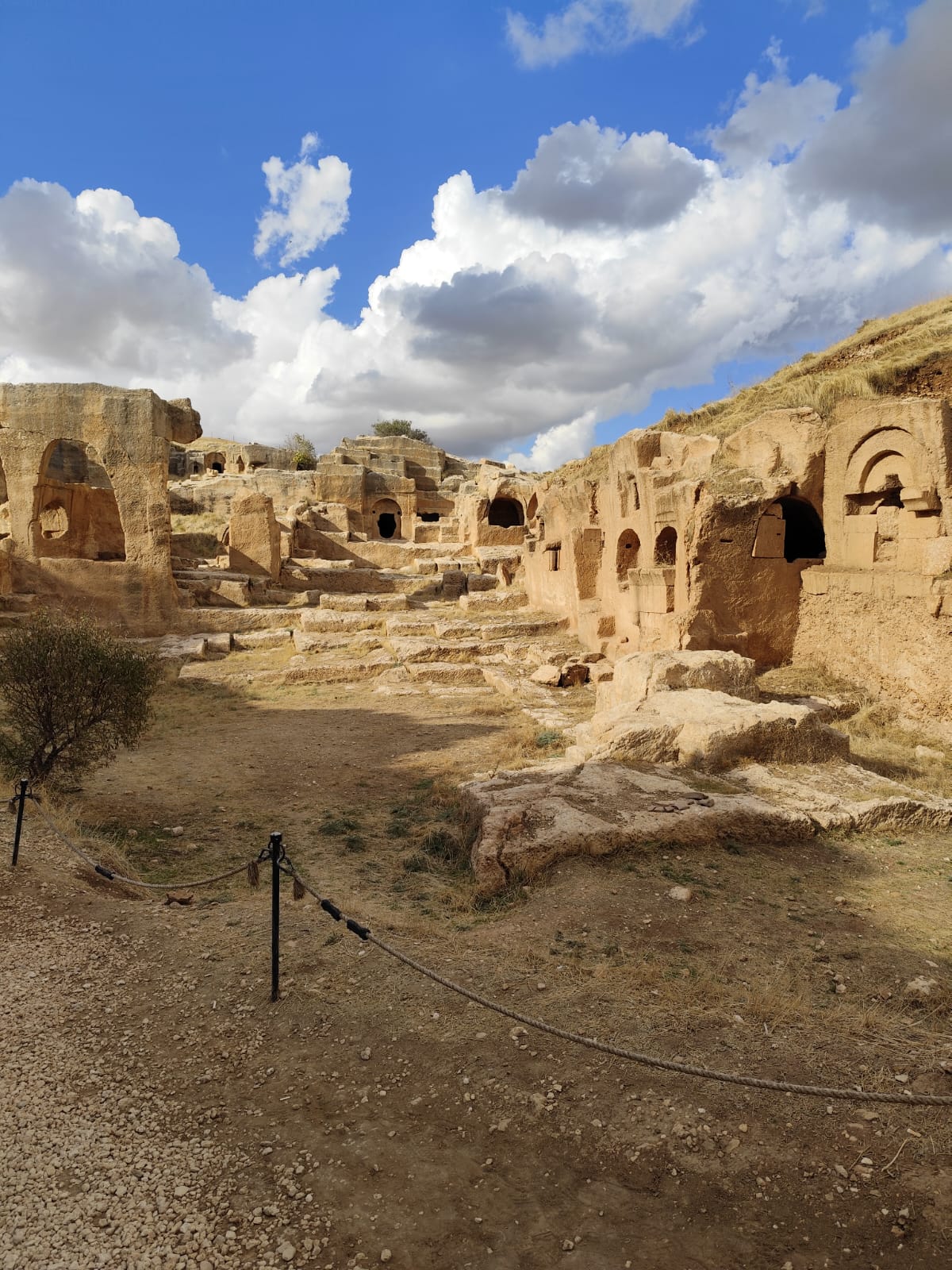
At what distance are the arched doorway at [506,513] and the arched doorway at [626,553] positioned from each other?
18.2 meters

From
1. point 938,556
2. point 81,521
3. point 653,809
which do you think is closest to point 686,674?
point 653,809

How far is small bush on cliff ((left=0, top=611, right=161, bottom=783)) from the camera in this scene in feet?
21.2

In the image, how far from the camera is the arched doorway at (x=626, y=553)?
14008mm

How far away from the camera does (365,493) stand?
3284 centimetres

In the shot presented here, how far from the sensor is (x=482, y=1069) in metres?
2.94

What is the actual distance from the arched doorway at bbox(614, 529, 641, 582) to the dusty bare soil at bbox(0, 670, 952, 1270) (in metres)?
9.13

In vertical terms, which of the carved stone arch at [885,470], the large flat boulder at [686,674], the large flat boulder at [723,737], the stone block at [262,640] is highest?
the carved stone arch at [885,470]

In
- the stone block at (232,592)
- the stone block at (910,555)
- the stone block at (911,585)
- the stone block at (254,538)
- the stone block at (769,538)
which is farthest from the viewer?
the stone block at (254,538)

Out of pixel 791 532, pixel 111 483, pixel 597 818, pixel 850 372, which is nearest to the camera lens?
pixel 597 818

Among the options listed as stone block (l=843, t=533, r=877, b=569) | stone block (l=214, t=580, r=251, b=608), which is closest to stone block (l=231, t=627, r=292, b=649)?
stone block (l=214, t=580, r=251, b=608)

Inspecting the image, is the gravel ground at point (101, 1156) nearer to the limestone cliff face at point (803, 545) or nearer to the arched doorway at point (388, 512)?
the limestone cliff face at point (803, 545)

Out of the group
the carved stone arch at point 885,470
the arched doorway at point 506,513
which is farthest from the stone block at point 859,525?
the arched doorway at point 506,513

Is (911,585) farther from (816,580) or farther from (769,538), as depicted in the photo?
(769,538)

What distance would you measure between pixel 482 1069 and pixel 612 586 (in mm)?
11910
